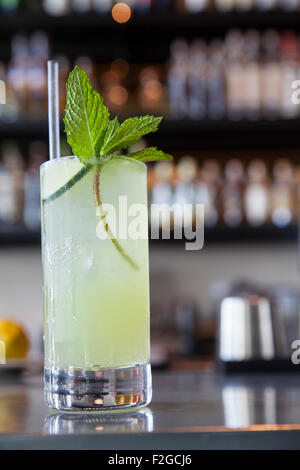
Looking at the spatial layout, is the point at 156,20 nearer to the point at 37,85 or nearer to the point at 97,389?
the point at 37,85

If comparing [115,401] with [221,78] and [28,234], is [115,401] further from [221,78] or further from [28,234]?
[221,78]

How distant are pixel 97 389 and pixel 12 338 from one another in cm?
67

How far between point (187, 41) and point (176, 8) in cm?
19

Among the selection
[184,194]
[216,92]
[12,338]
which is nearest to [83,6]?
[216,92]

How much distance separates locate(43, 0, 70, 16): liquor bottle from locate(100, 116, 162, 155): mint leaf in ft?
6.01

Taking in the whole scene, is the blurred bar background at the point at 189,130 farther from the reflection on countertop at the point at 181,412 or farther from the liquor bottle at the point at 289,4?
the reflection on countertop at the point at 181,412

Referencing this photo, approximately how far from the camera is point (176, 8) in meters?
2.32

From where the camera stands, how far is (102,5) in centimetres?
229

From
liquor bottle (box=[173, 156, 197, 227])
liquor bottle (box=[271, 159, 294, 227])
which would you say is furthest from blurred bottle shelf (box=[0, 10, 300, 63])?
liquor bottle (box=[271, 159, 294, 227])

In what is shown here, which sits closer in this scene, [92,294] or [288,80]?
[92,294]

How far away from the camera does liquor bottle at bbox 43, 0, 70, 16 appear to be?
2283mm

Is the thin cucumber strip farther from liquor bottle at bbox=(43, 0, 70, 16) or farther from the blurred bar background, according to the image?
liquor bottle at bbox=(43, 0, 70, 16)
